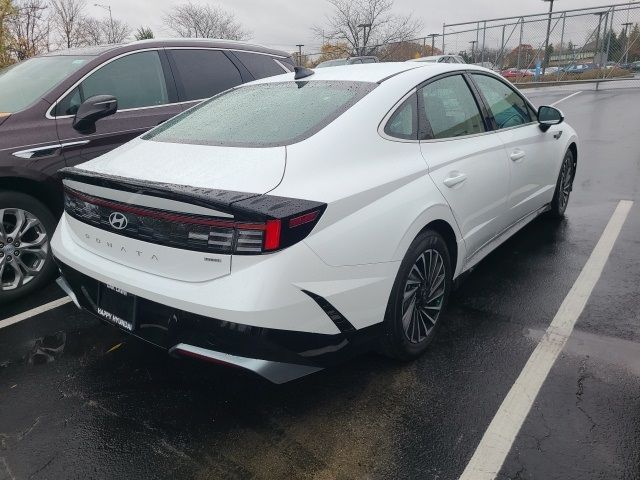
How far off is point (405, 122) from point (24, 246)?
9.43ft

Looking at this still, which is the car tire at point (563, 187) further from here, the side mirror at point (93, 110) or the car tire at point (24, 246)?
the car tire at point (24, 246)

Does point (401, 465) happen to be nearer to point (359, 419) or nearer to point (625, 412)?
point (359, 419)

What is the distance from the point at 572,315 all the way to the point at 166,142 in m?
2.77

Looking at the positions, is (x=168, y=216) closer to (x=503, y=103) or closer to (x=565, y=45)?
(x=503, y=103)

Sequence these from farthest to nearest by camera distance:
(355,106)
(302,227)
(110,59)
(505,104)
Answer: (110,59) < (505,104) < (355,106) < (302,227)

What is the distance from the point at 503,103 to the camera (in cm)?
406

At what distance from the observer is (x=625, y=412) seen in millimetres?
2494

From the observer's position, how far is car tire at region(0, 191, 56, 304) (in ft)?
12.2

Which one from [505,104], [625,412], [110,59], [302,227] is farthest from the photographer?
[110,59]

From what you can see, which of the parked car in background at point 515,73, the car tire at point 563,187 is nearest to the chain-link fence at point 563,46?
the parked car in background at point 515,73

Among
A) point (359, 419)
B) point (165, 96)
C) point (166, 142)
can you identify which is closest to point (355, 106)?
point (166, 142)

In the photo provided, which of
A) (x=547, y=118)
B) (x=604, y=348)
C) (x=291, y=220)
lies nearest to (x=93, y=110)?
(x=291, y=220)

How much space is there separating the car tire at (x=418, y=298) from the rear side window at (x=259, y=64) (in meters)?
3.35

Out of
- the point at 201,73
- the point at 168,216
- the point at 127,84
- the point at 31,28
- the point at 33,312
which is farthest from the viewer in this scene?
the point at 31,28
